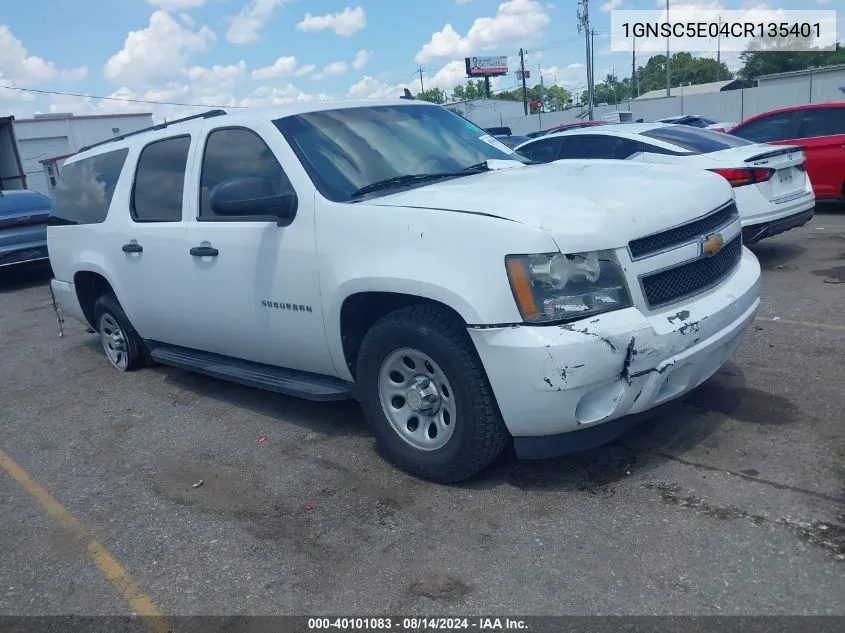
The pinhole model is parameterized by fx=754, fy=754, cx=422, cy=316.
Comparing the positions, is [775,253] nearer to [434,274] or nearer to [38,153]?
[434,274]

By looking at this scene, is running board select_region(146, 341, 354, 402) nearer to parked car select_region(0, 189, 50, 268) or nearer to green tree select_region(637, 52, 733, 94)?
parked car select_region(0, 189, 50, 268)

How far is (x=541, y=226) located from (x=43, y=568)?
8.85ft

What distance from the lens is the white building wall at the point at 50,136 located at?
3262 cm

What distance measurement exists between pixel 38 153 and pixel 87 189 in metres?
32.1

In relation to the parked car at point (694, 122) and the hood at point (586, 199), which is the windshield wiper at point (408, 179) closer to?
the hood at point (586, 199)

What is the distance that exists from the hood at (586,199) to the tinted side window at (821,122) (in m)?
7.32

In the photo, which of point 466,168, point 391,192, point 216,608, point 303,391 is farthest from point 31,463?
point 466,168

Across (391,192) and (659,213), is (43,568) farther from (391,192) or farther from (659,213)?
(659,213)

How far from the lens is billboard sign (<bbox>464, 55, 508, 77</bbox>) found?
80.4m

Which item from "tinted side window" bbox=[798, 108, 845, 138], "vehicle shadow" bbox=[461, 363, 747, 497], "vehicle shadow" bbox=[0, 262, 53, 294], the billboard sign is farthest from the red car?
the billboard sign

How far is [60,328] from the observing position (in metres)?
8.20

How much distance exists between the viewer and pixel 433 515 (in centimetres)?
348

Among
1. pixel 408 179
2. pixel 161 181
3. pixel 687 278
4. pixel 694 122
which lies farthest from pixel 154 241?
pixel 694 122

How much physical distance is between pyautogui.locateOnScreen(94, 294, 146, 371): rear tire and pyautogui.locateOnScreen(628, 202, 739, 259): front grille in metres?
4.10
